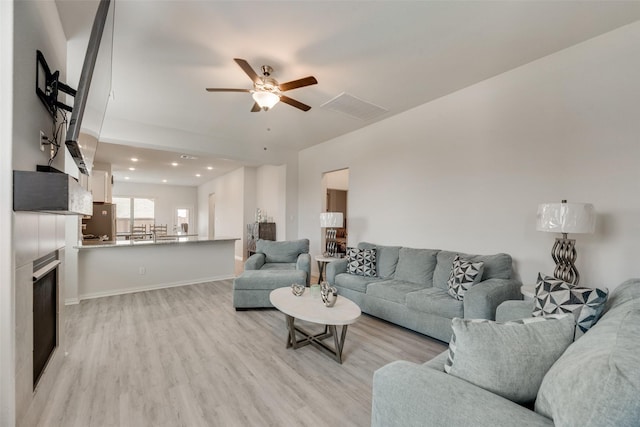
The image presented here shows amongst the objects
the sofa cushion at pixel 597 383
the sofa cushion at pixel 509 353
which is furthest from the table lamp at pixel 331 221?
the sofa cushion at pixel 597 383

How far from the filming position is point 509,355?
972mm

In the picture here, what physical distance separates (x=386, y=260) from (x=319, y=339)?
5.03 ft

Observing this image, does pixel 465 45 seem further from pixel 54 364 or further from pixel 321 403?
pixel 54 364

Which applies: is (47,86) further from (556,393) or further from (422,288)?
(422,288)

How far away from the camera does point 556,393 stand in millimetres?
799

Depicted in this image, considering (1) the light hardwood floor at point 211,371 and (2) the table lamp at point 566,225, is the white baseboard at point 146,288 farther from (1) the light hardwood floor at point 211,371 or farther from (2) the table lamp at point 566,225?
(2) the table lamp at point 566,225

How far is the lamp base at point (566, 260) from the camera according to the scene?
2.20m

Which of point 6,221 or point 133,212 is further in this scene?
point 133,212

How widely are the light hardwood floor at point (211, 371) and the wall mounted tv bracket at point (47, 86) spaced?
198 centimetres

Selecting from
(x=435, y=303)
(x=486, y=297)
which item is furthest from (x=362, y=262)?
(x=486, y=297)

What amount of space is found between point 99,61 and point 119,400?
85.0 inches

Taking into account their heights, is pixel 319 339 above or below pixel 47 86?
below

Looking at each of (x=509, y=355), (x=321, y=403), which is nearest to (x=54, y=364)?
(x=321, y=403)

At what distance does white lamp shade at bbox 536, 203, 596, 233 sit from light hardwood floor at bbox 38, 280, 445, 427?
1.48 metres
